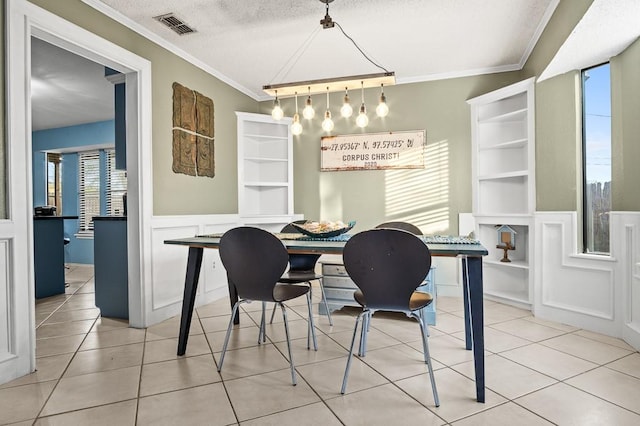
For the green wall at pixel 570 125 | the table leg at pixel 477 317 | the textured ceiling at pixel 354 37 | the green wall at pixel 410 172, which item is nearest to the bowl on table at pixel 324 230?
the table leg at pixel 477 317

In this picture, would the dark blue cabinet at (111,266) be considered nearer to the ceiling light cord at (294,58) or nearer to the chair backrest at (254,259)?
the chair backrest at (254,259)

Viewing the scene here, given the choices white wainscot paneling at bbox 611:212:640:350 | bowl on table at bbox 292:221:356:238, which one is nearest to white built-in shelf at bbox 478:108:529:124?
white wainscot paneling at bbox 611:212:640:350

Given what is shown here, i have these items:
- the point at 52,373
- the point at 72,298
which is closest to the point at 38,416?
the point at 52,373

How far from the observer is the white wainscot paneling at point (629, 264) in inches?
98.3

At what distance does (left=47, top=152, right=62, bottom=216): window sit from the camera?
7.04 m

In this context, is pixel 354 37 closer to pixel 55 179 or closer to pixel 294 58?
pixel 294 58

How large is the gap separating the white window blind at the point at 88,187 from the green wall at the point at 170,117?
3987 millimetres

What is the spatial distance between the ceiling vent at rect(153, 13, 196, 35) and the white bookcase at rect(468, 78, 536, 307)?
2.97 metres

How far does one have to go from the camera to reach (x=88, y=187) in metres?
6.94

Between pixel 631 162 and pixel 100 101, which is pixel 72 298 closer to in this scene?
pixel 100 101

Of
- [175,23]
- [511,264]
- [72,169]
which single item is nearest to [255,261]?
[175,23]

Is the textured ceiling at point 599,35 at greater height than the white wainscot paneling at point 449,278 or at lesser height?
greater

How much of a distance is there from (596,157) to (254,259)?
9.34ft

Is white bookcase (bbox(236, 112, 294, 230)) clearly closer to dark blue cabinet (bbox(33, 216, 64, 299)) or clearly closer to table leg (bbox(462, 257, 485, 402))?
dark blue cabinet (bbox(33, 216, 64, 299))
